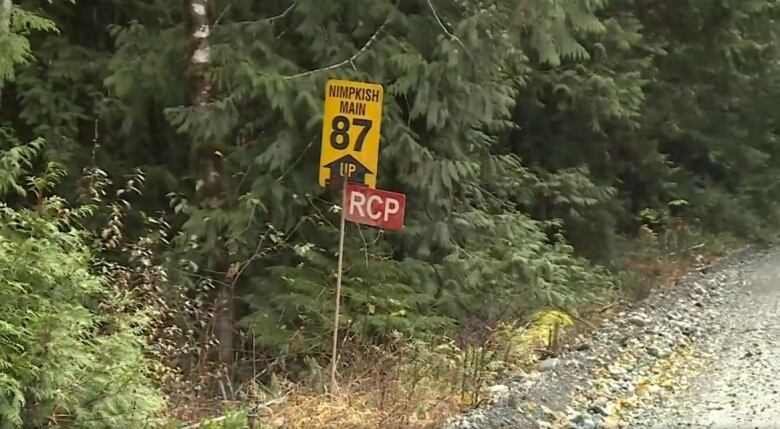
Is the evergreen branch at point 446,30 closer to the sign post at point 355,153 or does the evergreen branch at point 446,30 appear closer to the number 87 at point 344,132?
the sign post at point 355,153

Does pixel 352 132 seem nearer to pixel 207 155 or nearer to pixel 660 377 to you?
pixel 207 155

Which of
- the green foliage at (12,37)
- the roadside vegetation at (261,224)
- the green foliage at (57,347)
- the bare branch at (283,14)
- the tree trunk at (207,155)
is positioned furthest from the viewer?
the bare branch at (283,14)

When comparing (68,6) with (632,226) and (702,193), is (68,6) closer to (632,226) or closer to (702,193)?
(632,226)

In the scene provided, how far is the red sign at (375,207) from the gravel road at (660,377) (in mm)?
1554

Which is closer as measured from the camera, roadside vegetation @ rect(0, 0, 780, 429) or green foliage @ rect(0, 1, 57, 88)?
roadside vegetation @ rect(0, 0, 780, 429)

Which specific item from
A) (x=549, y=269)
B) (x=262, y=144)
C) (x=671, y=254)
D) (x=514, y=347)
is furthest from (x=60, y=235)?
(x=671, y=254)

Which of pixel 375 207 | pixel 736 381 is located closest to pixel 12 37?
pixel 375 207

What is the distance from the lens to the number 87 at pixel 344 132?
6.71 metres

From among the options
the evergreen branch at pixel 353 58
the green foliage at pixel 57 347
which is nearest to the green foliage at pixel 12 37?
the green foliage at pixel 57 347

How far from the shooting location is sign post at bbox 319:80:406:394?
665cm

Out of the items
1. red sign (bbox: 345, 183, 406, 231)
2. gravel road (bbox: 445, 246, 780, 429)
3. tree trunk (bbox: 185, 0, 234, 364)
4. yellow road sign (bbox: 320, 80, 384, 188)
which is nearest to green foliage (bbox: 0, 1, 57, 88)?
tree trunk (bbox: 185, 0, 234, 364)

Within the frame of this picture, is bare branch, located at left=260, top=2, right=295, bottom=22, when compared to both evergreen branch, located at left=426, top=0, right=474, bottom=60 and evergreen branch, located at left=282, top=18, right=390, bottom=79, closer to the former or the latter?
evergreen branch, located at left=282, top=18, right=390, bottom=79

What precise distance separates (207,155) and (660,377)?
16.4 feet

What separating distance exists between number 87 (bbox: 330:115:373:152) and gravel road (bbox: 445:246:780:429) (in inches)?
87.1
